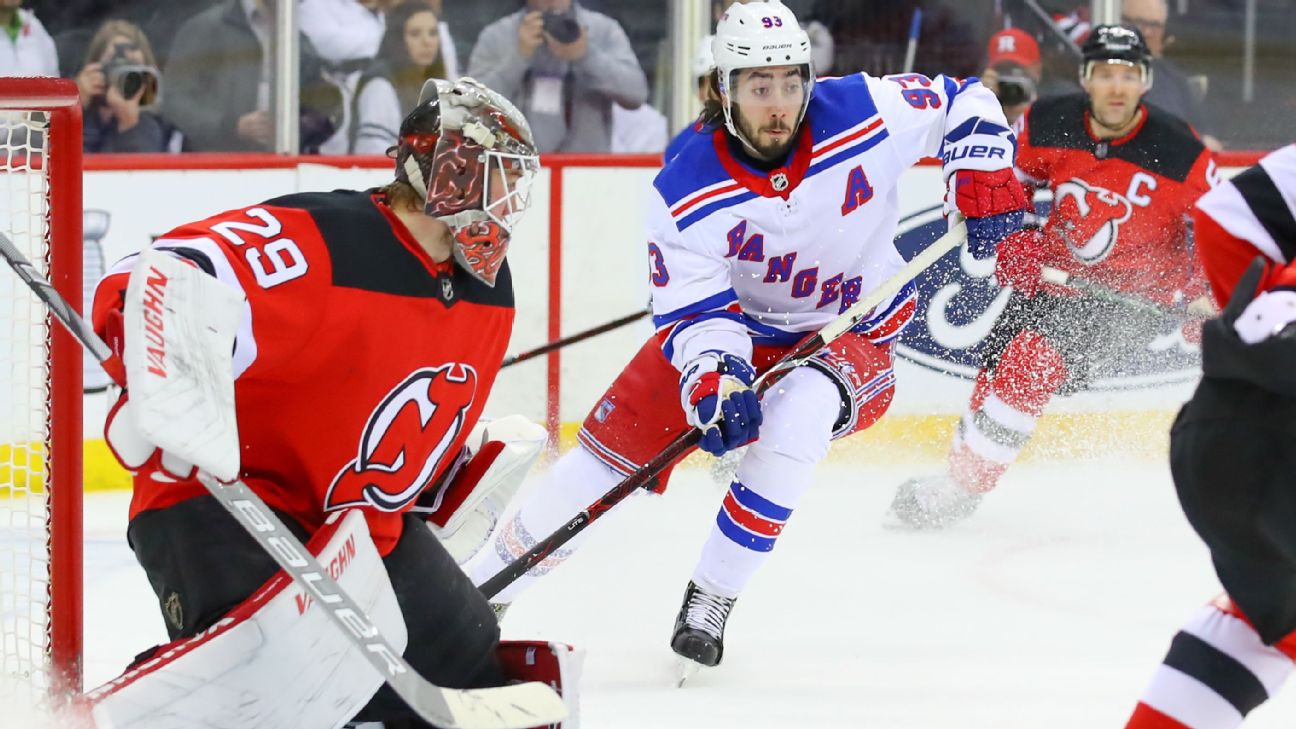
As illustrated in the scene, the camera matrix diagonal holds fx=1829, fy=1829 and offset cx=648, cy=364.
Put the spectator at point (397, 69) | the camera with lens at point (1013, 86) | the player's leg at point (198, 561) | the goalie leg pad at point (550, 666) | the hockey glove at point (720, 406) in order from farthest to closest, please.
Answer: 1. the camera with lens at point (1013, 86)
2. the spectator at point (397, 69)
3. the hockey glove at point (720, 406)
4. the goalie leg pad at point (550, 666)
5. the player's leg at point (198, 561)

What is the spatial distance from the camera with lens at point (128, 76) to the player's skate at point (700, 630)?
2263 millimetres

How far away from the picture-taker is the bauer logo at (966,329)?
5094 mm

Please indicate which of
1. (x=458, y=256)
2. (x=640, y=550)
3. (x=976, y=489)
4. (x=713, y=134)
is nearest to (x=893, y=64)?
(x=976, y=489)

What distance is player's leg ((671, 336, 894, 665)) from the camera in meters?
3.04

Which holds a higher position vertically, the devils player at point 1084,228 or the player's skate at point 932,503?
the devils player at point 1084,228

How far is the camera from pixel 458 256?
2115 millimetres

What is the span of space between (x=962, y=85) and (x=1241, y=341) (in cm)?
165

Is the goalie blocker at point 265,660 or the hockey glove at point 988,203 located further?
the hockey glove at point 988,203

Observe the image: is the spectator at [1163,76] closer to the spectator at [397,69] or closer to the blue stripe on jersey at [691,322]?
the spectator at [397,69]

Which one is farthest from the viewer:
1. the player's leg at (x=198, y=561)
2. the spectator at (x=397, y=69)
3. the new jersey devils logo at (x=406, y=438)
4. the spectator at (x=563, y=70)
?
the spectator at (x=563, y=70)

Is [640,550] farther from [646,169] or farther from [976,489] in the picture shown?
[646,169]

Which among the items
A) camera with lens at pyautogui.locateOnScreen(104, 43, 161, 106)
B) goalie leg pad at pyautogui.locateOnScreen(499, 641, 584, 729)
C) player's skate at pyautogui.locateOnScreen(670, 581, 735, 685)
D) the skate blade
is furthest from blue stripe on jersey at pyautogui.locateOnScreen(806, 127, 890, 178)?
camera with lens at pyautogui.locateOnScreen(104, 43, 161, 106)

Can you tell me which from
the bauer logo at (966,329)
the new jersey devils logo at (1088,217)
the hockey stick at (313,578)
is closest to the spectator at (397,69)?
the bauer logo at (966,329)

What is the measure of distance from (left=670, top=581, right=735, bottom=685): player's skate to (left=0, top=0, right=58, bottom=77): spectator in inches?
92.5
